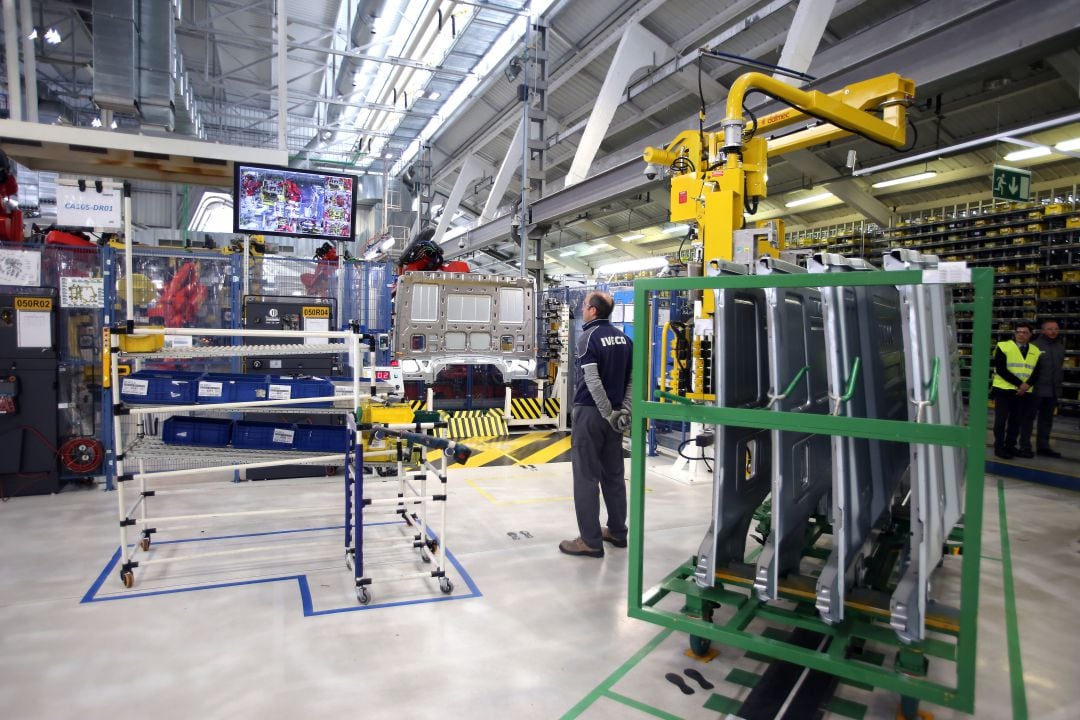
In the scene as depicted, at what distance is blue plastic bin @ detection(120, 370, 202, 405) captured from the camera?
4441 millimetres

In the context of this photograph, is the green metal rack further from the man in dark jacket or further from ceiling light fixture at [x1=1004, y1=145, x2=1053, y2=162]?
ceiling light fixture at [x1=1004, y1=145, x2=1053, y2=162]

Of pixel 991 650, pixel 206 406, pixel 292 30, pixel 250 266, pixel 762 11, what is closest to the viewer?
pixel 991 650

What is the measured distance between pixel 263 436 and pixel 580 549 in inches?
97.1

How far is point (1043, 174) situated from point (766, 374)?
38.5ft

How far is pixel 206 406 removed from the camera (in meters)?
4.12

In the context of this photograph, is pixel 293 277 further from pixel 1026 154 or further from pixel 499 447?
pixel 1026 154

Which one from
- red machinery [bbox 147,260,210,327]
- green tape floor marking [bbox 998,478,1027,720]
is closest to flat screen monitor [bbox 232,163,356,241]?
red machinery [bbox 147,260,210,327]

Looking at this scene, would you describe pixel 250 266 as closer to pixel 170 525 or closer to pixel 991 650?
pixel 170 525

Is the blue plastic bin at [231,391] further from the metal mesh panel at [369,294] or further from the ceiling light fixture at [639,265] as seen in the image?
the ceiling light fixture at [639,265]

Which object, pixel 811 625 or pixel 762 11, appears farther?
pixel 762 11

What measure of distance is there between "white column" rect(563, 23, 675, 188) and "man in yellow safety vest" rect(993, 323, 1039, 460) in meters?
6.58

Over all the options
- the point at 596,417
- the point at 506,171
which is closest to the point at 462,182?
the point at 506,171

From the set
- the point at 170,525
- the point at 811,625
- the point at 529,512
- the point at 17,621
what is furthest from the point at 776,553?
the point at 170,525

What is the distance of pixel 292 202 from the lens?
24.9 feet
